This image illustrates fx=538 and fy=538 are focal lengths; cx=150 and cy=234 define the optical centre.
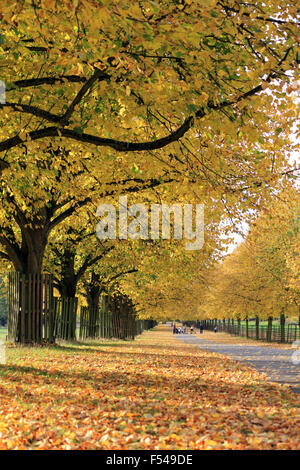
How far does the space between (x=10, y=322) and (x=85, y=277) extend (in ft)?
45.9

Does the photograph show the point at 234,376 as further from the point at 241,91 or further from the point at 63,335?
the point at 63,335

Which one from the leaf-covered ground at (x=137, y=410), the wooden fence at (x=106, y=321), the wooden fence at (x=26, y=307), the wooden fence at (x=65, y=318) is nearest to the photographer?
the leaf-covered ground at (x=137, y=410)

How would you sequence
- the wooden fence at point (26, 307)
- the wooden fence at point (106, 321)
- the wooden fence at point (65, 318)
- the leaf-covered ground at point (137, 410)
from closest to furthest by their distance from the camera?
1. the leaf-covered ground at point (137, 410)
2. the wooden fence at point (26, 307)
3. the wooden fence at point (65, 318)
4. the wooden fence at point (106, 321)

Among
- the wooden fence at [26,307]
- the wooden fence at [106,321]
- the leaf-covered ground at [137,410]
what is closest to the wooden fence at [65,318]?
the wooden fence at [26,307]

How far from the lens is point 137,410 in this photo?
24.7 ft

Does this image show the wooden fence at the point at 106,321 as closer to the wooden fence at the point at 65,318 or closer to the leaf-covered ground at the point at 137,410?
the wooden fence at the point at 65,318

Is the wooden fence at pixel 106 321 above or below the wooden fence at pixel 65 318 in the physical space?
below

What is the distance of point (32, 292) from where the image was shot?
17.8 m

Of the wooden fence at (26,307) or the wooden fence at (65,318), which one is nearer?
the wooden fence at (26,307)

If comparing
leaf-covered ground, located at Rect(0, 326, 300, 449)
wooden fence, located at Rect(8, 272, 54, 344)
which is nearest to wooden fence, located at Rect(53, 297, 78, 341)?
wooden fence, located at Rect(8, 272, 54, 344)

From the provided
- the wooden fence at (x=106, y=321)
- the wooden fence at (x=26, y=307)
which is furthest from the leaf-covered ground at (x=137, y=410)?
the wooden fence at (x=106, y=321)

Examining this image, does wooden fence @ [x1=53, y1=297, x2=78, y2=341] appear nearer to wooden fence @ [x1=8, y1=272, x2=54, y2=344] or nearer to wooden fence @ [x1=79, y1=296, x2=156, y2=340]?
wooden fence @ [x1=8, y1=272, x2=54, y2=344]

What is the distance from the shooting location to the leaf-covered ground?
18.7 feet

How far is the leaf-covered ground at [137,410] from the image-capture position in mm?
5699
